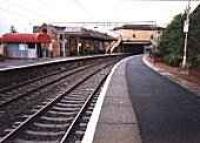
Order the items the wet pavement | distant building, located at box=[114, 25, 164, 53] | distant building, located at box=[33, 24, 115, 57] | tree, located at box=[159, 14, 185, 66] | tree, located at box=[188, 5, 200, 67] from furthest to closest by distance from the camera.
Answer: distant building, located at box=[114, 25, 164, 53] → distant building, located at box=[33, 24, 115, 57] → tree, located at box=[159, 14, 185, 66] → tree, located at box=[188, 5, 200, 67] → the wet pavement

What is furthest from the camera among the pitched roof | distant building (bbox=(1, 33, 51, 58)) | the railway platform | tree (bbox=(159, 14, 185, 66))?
distant building (bbox=(1, 33, 51, 58))

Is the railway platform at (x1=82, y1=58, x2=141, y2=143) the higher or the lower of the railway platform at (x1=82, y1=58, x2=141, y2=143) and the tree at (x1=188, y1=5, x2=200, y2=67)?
the lower

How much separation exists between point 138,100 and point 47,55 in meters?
70.7

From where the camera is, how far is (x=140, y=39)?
155 m

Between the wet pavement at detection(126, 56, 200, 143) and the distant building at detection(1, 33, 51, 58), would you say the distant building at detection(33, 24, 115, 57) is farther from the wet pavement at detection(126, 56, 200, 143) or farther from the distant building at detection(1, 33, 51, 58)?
the wet pavement at detection(126, 56, 200, 143)

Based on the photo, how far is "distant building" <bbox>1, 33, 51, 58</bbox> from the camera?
80.8 m

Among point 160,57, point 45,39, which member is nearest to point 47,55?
point 45,39

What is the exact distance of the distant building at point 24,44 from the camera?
265ft

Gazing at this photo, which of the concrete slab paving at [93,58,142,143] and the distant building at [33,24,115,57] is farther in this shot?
the distant building at [33,24,115,57]

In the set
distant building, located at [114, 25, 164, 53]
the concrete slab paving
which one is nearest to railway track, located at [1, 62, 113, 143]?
the concrete slab paving

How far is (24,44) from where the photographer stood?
82.0 meters

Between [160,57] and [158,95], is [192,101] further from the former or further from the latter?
[160,57]

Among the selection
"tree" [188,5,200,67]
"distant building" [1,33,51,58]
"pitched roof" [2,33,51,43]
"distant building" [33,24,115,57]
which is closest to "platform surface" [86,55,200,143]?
"tree" [188,5,200,67]

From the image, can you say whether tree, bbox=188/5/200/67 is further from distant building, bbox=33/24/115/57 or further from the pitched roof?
distant building, bbox=33/24/115/57
